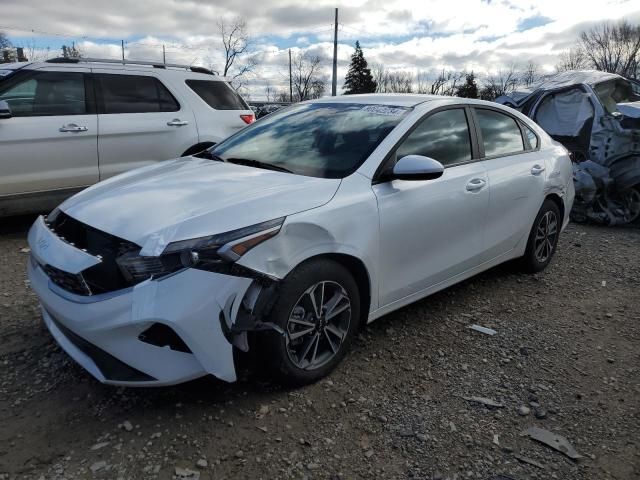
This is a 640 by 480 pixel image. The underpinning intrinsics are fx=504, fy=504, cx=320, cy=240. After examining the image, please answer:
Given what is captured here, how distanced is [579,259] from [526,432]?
3484mm

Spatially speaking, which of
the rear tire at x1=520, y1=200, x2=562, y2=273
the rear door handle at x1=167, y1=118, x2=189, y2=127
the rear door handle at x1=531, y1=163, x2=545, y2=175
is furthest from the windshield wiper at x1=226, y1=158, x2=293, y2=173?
the rear door handle at x1=167, y1=118, x2=189, y2=127

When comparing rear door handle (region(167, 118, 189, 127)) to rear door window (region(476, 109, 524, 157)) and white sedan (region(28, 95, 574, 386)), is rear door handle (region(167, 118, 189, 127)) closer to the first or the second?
white sedan (region(28, 95, 574, 386))

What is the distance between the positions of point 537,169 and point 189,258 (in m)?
3.31

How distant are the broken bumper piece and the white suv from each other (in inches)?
133

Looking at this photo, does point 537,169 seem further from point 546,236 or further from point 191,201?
point 191,201

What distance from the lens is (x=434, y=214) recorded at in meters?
3.27

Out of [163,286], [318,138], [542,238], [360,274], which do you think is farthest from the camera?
[542,238]

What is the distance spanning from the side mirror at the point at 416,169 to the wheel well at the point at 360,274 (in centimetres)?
58

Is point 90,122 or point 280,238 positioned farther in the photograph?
point 90,122

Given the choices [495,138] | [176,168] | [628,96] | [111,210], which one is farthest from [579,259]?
[628,96]

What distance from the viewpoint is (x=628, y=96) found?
9625 mm

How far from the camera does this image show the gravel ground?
7.42 feet

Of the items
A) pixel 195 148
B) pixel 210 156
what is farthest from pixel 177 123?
pixel 210 156

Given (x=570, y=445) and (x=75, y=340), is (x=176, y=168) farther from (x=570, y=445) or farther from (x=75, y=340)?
(x=570, y=445)
